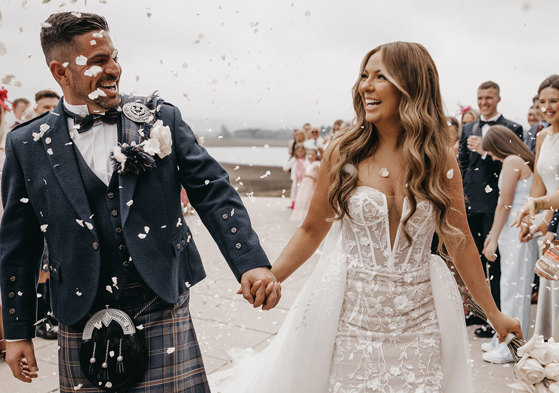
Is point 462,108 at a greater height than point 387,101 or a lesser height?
lesser

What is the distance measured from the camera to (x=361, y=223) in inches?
103

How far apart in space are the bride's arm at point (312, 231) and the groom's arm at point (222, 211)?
374 mm

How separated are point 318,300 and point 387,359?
0.40 meters

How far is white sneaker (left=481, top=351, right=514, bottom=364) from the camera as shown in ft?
15.0

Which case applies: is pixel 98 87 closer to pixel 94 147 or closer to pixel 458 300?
pixel 94 147

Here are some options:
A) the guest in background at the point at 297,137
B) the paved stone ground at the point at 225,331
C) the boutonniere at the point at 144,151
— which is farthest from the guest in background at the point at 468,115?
the boutonniere at the point at 144,151

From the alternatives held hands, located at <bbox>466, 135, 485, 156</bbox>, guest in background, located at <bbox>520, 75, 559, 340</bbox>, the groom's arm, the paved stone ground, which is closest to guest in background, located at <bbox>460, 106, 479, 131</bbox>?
held hands, located at <bbox>466, 135, 485, 156</bbox>

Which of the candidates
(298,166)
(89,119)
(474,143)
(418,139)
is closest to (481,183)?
(474,143)

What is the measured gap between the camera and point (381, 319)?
253 cm

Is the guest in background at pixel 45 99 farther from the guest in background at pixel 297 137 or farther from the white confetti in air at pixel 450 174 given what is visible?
the guest in background at pixel 297 137

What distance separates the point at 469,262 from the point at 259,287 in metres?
1.02

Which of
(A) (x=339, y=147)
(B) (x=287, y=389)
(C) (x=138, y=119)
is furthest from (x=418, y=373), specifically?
(C) (x=138, y=119)

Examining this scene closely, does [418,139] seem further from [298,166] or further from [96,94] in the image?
[298,166]

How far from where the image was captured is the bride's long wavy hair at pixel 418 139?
2531mm
